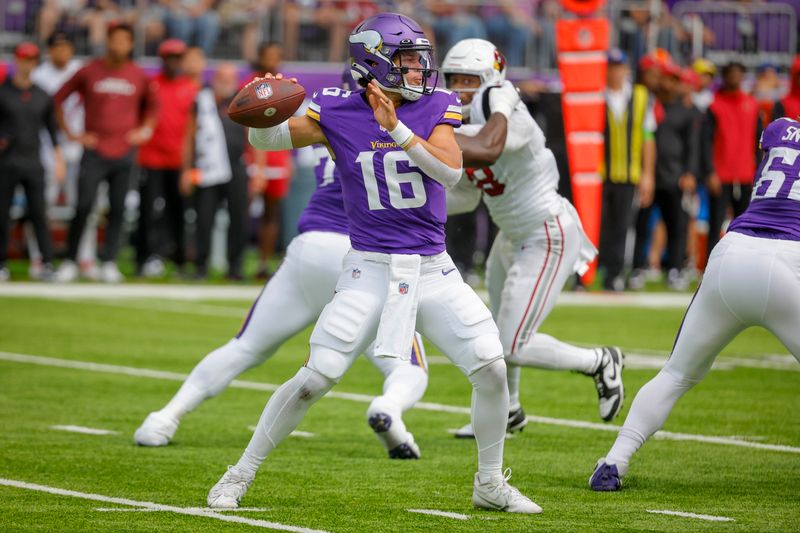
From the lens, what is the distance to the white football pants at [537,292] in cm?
724

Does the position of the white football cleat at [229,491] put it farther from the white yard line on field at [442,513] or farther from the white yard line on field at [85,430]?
the white yard line on field at [85,430]

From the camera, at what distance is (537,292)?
729 centimetres

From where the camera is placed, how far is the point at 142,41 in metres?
19.2

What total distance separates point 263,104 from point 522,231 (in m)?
2.21

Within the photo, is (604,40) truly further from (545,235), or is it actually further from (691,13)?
(545,235)

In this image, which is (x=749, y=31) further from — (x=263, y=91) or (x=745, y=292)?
(x=263, y=91)

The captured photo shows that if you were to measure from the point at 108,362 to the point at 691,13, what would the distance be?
42.7ft

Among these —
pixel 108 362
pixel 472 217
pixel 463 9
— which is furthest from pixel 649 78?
pixel 108 362

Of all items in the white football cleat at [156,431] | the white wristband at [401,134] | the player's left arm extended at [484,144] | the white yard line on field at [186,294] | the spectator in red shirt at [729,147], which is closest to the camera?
the white wristband at [401,134]

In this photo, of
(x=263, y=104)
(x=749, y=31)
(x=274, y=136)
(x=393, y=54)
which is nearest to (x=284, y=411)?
(x=274, y=136)

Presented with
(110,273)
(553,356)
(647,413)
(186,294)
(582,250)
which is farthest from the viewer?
(110,273)

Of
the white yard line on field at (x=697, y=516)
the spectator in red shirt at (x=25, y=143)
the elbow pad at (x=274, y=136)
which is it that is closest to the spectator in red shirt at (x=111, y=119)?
the spectator in red shirt at (x=25, y=143)

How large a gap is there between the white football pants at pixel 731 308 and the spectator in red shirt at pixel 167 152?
10.5 metres

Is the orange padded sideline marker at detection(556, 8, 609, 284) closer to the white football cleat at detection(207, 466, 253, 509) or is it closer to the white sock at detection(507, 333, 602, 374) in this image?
the white sock at detection(507, 333, 602, 374)
